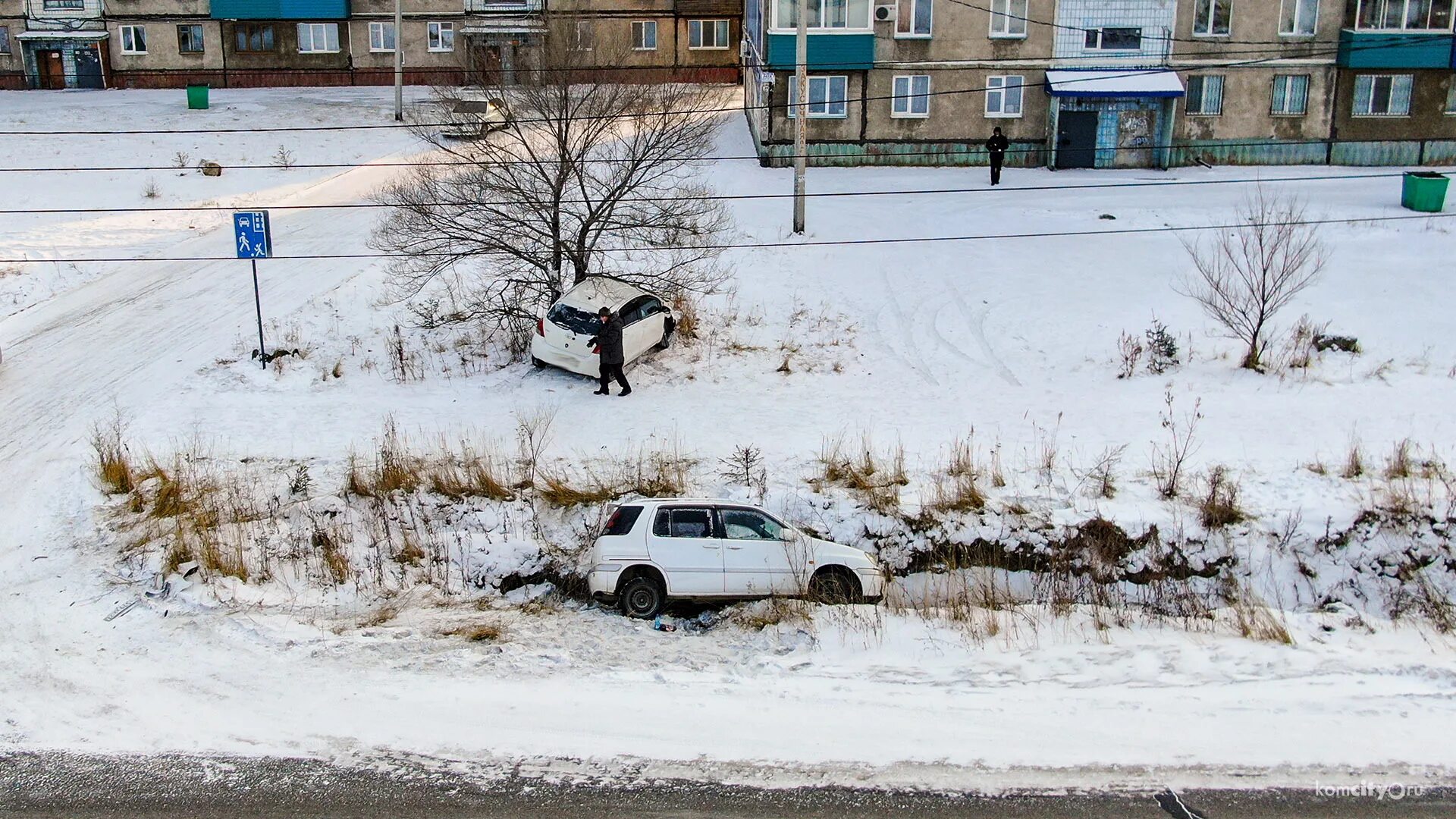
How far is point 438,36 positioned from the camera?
152 ft

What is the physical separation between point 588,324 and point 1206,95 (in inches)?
906

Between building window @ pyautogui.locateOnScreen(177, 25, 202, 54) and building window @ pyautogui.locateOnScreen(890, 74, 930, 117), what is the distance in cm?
2902

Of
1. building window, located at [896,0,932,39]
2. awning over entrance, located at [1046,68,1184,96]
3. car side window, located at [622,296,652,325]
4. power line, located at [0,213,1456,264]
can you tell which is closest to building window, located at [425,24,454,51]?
building window, located at [896,0,932,39]

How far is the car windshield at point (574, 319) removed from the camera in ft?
63.8

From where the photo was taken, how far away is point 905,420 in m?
18.5

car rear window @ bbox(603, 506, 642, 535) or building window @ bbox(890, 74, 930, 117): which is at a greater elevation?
building window @ bbox(890, 74, 930, 117)

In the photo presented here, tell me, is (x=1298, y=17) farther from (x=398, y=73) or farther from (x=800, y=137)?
(x=398, y=73)

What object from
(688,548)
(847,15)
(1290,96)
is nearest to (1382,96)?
(1290,96)

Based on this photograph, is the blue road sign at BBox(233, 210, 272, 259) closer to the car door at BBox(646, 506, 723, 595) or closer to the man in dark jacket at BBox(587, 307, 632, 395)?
the man in dark jacket at BBox(587, 307, 632, 395)

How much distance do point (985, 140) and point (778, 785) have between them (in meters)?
27.4

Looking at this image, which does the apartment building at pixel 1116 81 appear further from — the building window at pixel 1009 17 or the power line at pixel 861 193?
the power line at pixel 861 193

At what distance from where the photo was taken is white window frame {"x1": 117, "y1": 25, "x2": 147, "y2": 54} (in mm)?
46594

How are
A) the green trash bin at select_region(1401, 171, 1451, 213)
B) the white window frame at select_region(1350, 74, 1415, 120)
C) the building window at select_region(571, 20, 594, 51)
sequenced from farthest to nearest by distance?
1. the white window frame at select_region(1350, 74, 1415, 120)
2. the green trash bin at select_region(1401, 171, 1451, 213)
3. the building window at select_region(571, 20, 594, 51)

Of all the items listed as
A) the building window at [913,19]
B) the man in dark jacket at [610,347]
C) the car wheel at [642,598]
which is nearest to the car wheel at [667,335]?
the man in dark jacket at [610,347]
